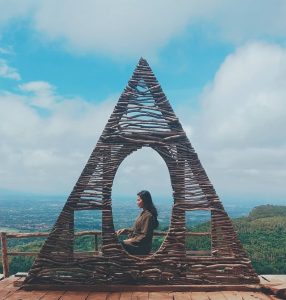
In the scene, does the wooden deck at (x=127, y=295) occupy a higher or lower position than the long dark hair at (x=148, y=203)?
lower

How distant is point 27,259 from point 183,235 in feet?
27.7

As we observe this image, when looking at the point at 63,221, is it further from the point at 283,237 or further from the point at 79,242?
the point at 283,237

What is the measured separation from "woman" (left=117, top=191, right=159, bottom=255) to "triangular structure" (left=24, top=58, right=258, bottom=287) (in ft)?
0.95

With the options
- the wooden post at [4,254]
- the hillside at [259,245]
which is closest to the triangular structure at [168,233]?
the wooden post at [4,254]

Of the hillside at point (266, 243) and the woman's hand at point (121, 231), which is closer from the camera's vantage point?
the woman's hand at point (121, 231)

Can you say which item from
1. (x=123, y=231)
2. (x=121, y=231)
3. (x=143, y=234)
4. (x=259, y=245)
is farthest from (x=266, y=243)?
(x=143, y=234)

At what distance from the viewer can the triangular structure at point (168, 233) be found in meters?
8.59

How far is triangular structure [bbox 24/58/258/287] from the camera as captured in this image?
8.59m

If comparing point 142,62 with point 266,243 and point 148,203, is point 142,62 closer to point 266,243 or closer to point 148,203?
point 148,203

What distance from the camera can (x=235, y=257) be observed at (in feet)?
28.5

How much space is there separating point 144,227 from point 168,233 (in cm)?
46

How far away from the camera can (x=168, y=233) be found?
8.70m

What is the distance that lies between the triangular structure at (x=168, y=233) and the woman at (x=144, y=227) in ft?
0.95

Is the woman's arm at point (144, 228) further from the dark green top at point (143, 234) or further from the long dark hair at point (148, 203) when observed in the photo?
the long dark hair at point (148, 203)
